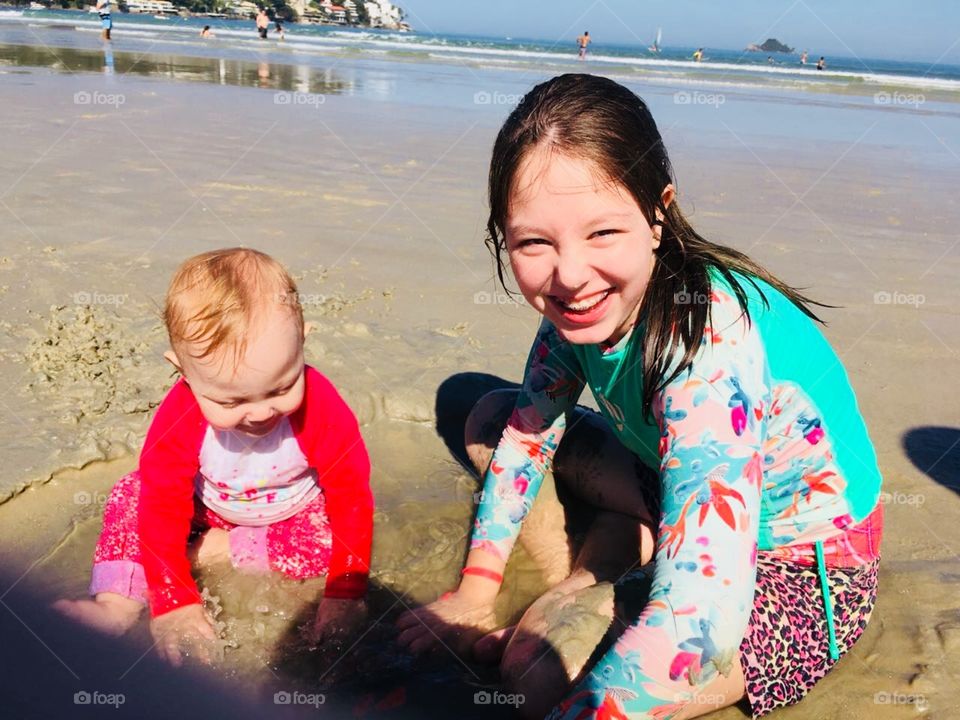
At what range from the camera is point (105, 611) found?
7.60 ft

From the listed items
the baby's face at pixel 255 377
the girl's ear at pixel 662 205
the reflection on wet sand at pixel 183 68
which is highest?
the girl's ear at pixel 662 205

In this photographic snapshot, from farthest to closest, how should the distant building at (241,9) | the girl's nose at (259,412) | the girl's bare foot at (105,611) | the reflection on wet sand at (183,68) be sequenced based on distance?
1. the distant building at (241,9)
2. the reflection on wet sand at (183,68)
3. the girl's bare foot at (105,611)
4. the girl's nose at (259,412)

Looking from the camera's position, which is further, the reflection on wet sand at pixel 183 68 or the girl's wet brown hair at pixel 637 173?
the reflection on wet sand at pixel 183 68

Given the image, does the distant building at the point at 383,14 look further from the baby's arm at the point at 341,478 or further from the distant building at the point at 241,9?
the baby's arm at the point at 341,478

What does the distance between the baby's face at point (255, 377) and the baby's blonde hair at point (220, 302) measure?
0.02m

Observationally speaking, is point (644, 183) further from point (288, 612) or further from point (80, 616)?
point (80, 616)

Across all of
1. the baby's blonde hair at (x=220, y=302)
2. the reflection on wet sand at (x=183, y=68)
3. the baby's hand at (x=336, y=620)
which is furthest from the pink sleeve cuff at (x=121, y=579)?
the reflection on wet sand at (x=183, y=68)

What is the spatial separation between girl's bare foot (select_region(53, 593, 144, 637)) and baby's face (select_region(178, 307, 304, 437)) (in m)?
0.60

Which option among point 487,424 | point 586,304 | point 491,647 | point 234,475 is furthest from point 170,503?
point 586,304

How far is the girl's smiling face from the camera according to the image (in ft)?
5.82

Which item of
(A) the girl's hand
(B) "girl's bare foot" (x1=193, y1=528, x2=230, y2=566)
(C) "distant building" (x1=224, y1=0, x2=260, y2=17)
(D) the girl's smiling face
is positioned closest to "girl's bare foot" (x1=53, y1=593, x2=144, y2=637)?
(B) "girl's bare foot" (x1=193, y1=528, x2=230, y2=566)

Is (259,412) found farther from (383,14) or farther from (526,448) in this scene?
(383,14)

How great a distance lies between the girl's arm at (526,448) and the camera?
251 centimetres

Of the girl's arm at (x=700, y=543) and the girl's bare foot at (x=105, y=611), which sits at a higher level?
the girl's arm at (x=700, y=543)
